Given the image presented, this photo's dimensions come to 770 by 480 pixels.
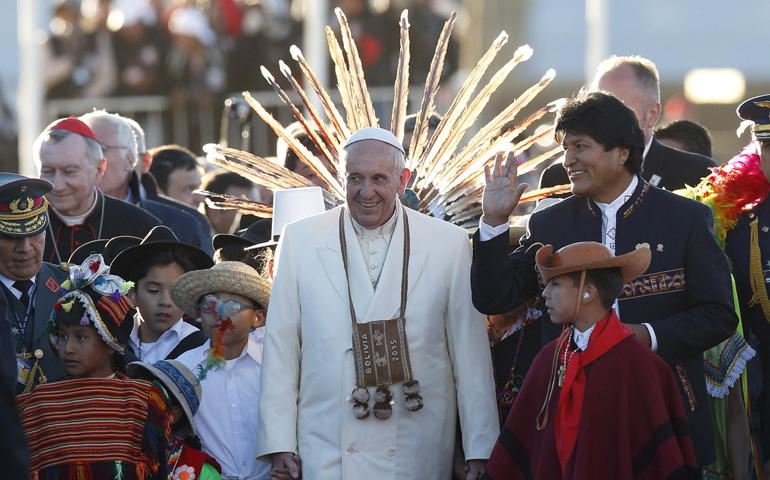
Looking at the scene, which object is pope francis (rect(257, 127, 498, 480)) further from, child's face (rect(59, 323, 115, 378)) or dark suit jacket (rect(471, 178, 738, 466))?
child's face (rect(59, 323, 115, 378))

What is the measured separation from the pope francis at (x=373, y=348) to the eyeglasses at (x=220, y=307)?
1.41ft

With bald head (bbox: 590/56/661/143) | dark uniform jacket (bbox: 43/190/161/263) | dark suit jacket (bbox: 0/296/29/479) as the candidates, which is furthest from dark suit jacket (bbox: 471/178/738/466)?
dark uniform jacket (bbox: 43/190/161/263)

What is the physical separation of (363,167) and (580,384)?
1.10 m

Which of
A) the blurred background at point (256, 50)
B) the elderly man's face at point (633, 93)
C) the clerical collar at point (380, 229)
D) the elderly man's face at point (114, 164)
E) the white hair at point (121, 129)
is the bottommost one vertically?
the clerical collar at point (380, 229)

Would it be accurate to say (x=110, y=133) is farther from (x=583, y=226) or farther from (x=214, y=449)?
(x=583, y=226)

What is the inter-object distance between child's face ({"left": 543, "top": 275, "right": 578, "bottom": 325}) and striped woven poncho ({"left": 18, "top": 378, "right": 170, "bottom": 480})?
1460 millimetres

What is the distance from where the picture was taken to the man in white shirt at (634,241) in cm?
387

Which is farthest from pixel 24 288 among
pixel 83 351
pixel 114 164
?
pixel 114 164

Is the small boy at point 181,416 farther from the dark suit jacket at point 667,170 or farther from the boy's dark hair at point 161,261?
the dark suit jacket at point 667,170

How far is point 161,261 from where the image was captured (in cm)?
496

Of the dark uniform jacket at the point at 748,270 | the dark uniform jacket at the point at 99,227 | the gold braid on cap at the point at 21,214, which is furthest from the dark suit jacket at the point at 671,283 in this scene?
the dark uniform jacket at the point at 99,227

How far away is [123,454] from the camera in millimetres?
4004

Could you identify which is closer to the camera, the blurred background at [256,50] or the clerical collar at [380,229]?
the clerical collar at [380,229]

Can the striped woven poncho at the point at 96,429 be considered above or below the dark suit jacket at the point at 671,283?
below
